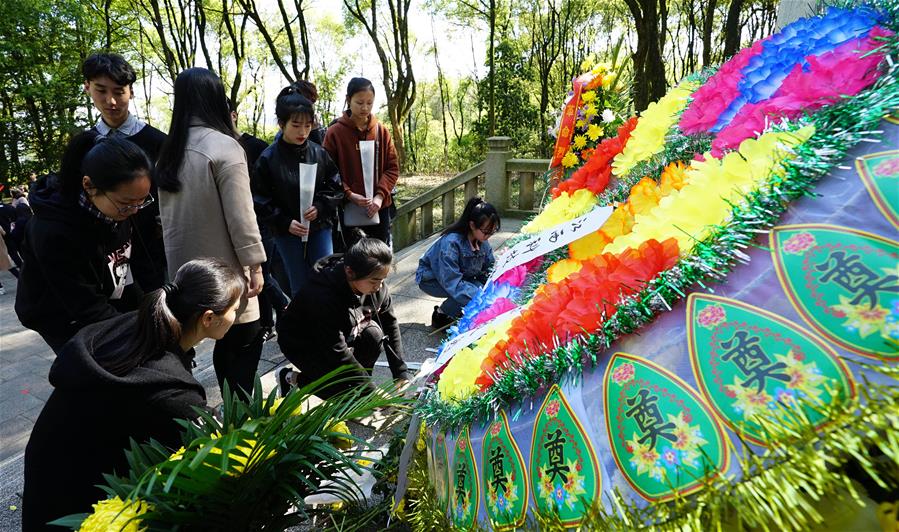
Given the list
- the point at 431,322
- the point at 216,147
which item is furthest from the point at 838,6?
the point at 431,322

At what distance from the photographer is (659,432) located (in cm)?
77

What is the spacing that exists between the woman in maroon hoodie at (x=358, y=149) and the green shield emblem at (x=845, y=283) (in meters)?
3.69

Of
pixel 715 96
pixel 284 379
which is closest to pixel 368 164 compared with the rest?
pixel 284 379

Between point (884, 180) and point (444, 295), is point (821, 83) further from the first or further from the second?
point (444, 295)

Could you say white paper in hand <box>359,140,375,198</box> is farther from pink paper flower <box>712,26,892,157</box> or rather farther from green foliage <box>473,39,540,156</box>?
green foliage <box>473,39,540,156</box>

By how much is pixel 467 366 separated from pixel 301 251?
2758 mm

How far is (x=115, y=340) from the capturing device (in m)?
1.62

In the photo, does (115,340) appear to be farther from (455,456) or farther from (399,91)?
(399,91)

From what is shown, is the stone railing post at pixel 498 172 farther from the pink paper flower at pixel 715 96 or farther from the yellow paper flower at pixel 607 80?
the pink paper flower at pixel 715 96

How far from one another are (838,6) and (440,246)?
3.01 meters

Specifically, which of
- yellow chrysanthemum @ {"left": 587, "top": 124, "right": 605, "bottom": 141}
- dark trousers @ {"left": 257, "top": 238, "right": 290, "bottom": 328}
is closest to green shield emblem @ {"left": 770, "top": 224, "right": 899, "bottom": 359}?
yellow chrysanthemum @ {"left": 587, "top": 124, "right": 605, "bottom": 141}

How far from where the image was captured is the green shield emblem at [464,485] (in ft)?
3.52

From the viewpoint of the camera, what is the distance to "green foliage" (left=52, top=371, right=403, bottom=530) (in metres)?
1.10

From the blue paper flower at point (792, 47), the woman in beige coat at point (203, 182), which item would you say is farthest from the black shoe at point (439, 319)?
the blue paper flower at point (792, 47)
